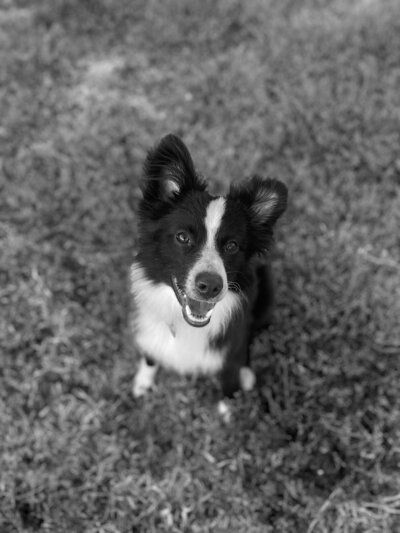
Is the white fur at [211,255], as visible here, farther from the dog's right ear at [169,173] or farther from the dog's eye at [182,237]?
the dog's right ear at [169,173]

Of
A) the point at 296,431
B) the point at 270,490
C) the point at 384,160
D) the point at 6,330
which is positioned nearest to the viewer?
the point at 270,490

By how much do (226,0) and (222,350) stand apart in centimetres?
550

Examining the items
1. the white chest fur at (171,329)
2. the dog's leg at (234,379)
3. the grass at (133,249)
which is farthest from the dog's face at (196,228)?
the grass at (133,249)

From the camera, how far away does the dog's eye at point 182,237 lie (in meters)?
2.97

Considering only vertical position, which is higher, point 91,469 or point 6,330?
point 6,330

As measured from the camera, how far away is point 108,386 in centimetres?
412

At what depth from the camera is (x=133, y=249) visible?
480 cm

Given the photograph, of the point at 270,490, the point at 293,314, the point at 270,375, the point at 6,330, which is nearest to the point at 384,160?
the point at 293,314

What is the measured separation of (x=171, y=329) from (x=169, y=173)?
106 centimetres

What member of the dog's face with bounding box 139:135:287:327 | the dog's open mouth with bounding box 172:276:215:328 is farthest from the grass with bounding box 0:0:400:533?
the dog's face with bounding box 139:135:287:327

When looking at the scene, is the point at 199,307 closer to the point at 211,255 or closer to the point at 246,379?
the point at 211,255

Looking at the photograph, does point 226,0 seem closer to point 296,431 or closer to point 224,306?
point 224,306

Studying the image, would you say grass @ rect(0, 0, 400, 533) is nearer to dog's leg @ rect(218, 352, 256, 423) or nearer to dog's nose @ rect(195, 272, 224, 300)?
dog's leg @ rect(218, 352, 256, 423)

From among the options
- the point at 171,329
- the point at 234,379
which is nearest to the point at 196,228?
the point at 171,329
